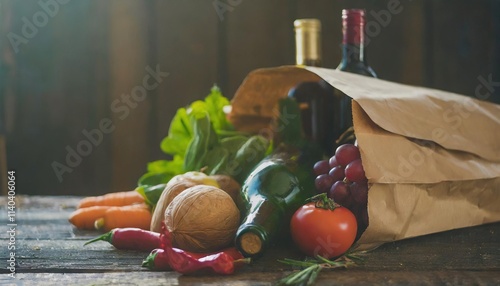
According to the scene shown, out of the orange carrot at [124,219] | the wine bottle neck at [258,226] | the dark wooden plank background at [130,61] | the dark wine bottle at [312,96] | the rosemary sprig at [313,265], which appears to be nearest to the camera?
the rosemary sprig at [313,265]

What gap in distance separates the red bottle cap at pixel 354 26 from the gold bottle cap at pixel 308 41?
0.09 metres

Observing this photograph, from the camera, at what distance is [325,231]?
2.69 ft

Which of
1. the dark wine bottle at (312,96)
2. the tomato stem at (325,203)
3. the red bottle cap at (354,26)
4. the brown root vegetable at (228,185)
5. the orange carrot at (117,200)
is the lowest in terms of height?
the orange carrot at (117,200)

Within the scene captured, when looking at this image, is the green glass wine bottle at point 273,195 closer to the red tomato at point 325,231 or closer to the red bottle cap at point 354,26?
the red tomato at point 325,231

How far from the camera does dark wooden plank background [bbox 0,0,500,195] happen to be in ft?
5.76

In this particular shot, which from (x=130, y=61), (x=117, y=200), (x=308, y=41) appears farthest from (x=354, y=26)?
(x=130, y=61)

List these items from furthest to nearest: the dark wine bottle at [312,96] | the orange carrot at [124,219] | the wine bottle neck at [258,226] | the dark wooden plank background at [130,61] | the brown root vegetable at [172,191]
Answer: the dark wooden plank background at [130,61]
the dark wine bottle at [312,96]
the orange carrot at [124,219]
the brown root vegetable at [172,191]
the wine bottle neck at [258,226]

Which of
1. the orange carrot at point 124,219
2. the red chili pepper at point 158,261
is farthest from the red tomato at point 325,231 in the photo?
the orange carrot at point 124,219

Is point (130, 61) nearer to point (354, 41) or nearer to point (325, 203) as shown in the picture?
point (354, 41)

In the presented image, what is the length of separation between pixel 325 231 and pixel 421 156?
20 centimetres

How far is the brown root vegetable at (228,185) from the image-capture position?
1.02 metres

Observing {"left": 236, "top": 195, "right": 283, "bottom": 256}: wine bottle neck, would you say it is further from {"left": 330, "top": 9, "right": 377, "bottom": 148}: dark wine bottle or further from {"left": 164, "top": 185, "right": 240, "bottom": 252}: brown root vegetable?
{"left": 330, "top": 9, "right": 377, "bottom": 148}: dark wine bottle

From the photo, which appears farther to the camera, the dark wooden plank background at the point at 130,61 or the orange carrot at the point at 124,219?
the dark wooden plank background at the point at 130,61

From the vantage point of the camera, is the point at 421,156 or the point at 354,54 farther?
the point at 354,54
